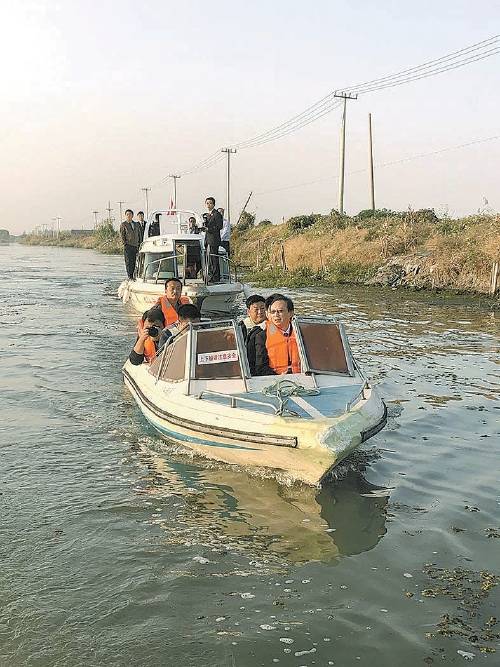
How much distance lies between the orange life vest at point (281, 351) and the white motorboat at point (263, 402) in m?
0.09

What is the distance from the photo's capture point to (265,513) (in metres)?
6.63

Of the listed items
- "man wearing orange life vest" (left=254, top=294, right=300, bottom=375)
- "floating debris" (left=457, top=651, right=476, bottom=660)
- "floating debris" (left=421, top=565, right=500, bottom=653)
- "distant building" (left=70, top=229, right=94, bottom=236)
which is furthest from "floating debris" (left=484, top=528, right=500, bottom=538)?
"distant building" (left=70, top=229, right=94, bottom=236)

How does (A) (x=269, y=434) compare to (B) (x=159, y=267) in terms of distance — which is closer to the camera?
(A) (x=269, y=434)

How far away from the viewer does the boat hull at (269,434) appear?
657 centimetres

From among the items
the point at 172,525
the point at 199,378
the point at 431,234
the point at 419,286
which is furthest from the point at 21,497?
the point at 431,234

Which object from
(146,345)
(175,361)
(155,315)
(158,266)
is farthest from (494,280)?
(175,361)

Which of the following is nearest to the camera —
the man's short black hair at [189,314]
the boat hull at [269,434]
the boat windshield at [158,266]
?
the boat hull at [269,434]

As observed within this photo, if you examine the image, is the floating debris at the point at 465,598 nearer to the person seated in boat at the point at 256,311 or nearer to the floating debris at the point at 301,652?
the floating debris at the point at 301,652

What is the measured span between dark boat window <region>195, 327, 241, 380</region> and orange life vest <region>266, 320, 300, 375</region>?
43cm

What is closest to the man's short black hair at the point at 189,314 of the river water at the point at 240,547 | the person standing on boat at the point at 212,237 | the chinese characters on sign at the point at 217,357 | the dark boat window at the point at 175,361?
the dark boat window at the point at 175,361

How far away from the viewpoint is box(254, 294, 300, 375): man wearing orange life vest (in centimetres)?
825

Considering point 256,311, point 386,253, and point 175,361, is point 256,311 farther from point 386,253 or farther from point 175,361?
point 386,253

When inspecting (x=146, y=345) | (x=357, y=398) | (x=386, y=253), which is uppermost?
(x=386, y=253)

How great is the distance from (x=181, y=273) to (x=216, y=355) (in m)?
11.8
